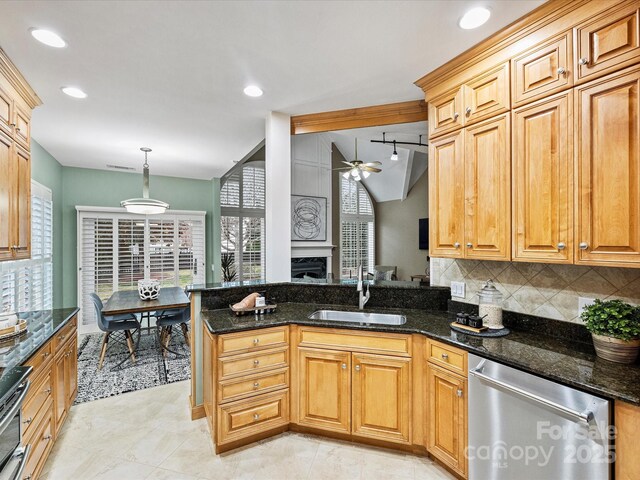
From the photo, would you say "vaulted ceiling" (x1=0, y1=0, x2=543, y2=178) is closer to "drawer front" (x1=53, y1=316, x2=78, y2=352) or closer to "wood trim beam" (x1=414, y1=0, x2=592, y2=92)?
"wood trim beam" (x1=414, y1=0, x2=592, y2=92)

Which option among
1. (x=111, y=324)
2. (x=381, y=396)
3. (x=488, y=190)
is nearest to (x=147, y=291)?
(x=111, y=324)

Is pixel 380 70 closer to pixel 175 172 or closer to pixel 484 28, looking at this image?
pixel 484 28

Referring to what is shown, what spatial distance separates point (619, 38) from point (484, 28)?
0.65 m

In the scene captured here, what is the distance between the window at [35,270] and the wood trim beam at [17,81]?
1511 millimetres

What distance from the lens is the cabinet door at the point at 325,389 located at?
2285 mm

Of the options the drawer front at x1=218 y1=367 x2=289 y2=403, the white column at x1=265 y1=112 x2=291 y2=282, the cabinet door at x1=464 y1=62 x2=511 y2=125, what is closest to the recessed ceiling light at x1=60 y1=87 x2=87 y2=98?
the white column at x1=265 y1=112 x2=291 y2=282

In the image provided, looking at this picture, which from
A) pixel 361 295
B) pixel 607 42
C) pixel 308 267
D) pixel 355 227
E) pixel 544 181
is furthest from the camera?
pixel 355 227

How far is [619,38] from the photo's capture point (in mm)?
1490

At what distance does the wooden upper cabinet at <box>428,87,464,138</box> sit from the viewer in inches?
87.3

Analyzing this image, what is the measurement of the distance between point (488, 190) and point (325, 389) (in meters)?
1.73

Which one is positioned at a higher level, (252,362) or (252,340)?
(252,340)

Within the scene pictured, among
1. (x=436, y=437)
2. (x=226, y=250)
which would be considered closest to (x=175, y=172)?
(x=226, y=250)

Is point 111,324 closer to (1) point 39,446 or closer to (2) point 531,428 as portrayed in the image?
(1) point 39,446

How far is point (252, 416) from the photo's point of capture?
230 centimetres
